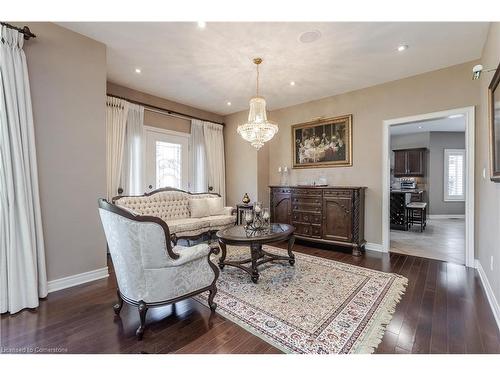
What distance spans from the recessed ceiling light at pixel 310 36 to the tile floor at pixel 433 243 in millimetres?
3681

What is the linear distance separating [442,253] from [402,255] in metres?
0.74

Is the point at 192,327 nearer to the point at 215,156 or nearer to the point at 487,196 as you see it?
the point at 487,196

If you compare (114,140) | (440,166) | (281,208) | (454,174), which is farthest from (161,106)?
(454,174)

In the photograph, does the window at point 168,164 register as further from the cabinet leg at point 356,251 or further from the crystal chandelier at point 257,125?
the cabinet leg at point 356,251

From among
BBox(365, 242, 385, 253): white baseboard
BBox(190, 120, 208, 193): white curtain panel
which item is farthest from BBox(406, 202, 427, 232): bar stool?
BBox(190, 120, 208, 193): white curtain panel

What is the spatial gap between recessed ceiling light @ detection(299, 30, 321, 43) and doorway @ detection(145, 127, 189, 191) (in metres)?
3.30

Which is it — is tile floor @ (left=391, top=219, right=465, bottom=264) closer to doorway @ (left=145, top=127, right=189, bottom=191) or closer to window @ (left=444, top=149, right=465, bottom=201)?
window @ (left=444, top=149, right=465, bottom=201)

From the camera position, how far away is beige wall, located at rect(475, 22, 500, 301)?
220 cm

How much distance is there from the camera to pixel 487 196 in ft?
8.87

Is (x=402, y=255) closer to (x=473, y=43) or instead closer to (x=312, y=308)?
(x=312, y=308)

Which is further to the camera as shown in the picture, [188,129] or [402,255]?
[188,129]

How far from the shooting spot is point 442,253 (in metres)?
4.07

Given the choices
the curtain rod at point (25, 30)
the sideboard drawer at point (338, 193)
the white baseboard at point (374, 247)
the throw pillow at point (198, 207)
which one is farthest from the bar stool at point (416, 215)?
the curtain rod at point (25, 30)

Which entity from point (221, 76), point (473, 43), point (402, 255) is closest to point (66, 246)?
point (221, 76)
